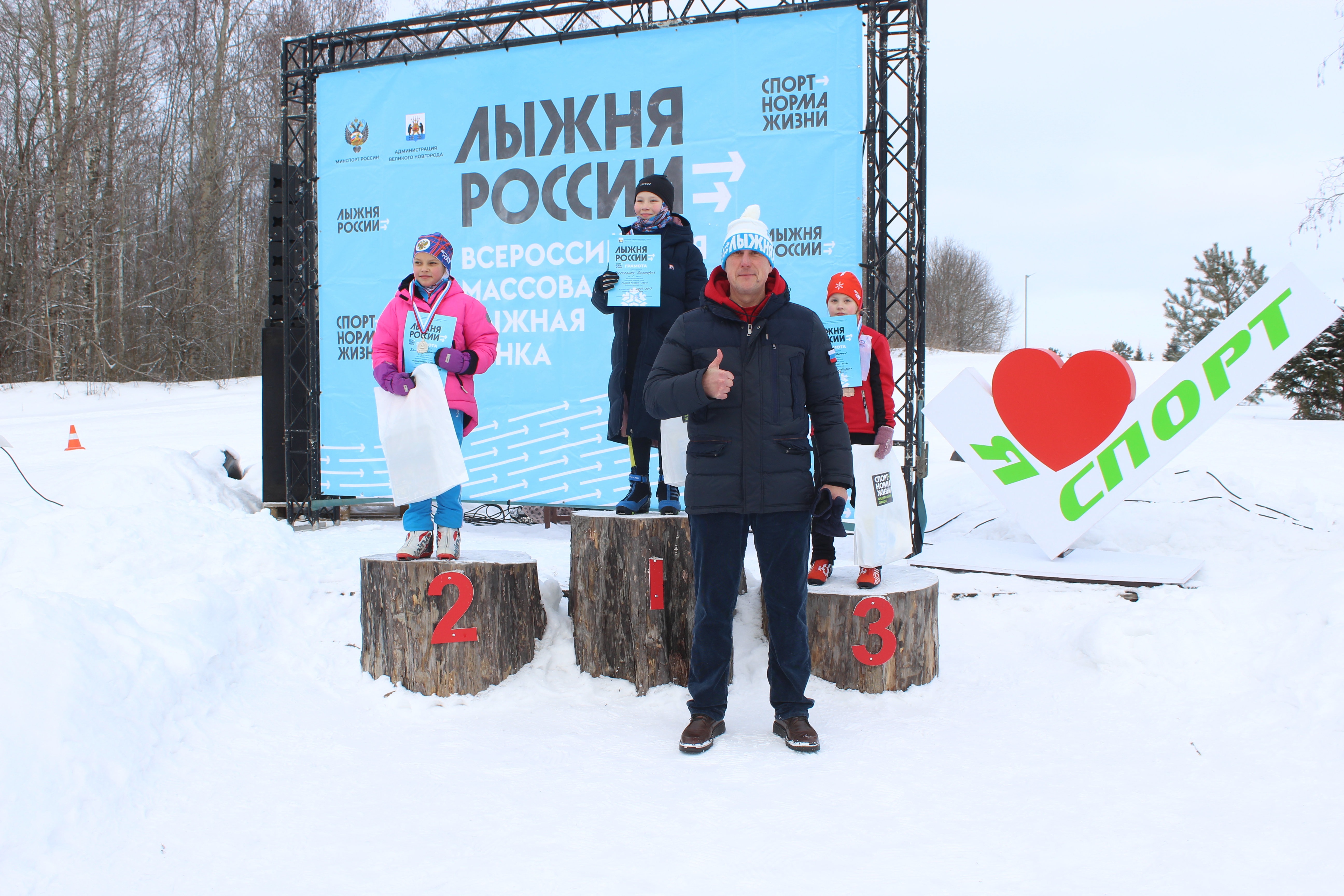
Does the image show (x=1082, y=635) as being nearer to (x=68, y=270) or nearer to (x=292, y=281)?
(x=292, y=281)

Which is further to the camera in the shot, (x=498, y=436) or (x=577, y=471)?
(x=498, y=436)

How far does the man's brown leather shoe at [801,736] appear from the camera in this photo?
2.97m

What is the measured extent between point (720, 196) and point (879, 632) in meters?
3.73

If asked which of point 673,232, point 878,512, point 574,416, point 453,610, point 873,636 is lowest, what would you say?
point 873,636

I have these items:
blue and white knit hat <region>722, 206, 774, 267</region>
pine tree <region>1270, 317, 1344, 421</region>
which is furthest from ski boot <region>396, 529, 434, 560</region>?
pine tree <region>1270, 317, 1344, 421</region>

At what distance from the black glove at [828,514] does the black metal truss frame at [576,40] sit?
253cm

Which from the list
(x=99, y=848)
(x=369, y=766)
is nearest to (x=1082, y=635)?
(x=369, y=766)

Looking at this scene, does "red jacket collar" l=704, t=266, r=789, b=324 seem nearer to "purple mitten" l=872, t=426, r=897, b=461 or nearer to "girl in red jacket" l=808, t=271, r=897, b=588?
"girl in red jacket" l=808, t=271, r=897, b=588

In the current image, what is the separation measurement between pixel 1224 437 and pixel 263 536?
9.06 meters

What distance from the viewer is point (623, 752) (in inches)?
119

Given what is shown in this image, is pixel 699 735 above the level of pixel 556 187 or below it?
below

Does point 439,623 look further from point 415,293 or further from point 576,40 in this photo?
point 576,40

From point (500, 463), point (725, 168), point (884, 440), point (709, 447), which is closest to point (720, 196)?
point (725, 168)

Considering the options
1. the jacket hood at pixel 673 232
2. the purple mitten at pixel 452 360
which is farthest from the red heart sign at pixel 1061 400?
the purple mitten at pixel 452 360
